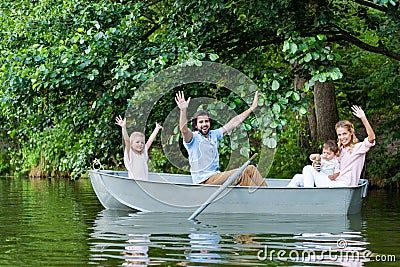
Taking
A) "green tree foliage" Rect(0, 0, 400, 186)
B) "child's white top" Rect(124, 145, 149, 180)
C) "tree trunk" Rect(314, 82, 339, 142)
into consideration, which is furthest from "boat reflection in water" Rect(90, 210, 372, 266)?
"tree trunk" Rect(314, 82, 339, 142)

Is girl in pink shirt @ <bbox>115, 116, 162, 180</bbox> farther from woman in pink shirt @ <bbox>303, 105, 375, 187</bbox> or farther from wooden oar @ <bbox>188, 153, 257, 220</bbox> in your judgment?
woman in pink shirt @ <bbox>303, 105, 375, 187</bbox>

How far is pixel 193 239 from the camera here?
7934 mm

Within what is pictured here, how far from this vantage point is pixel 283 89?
1166cm

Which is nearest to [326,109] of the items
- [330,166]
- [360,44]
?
[360,44]

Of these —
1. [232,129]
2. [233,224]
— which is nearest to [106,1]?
[232,129]

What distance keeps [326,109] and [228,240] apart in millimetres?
8112

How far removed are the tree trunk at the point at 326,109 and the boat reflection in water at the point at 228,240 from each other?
5043 mm

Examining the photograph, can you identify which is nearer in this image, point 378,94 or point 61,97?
point 61,97

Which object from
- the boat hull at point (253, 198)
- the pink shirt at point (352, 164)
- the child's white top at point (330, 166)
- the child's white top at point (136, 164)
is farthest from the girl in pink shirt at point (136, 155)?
the pink shirt at point (352, 164)

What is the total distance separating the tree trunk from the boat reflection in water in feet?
16.5

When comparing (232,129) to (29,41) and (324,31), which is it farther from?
(29,41)

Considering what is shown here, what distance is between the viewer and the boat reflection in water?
6594mm

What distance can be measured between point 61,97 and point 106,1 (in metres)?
1.81

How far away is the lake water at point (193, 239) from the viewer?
6.58 m
